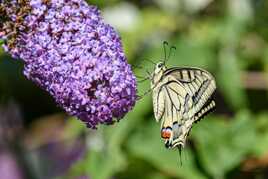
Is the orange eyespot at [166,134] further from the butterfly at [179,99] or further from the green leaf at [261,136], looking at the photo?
the green leaf at [261,136]

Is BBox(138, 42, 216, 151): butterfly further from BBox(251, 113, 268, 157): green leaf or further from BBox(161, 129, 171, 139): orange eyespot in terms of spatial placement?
BBox(251, 113, 268, 157): green leaf

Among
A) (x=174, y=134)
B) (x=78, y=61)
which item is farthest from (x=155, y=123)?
(x=78, y=61)

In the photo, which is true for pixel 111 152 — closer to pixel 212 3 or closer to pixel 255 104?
pixel 255 104

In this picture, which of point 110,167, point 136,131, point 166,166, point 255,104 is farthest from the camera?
point 255,104

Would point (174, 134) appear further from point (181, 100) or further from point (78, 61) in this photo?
point (78, 61)

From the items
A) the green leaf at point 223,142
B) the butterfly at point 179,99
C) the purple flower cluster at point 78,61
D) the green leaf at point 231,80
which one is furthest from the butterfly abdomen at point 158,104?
the green leaf at point 231,80

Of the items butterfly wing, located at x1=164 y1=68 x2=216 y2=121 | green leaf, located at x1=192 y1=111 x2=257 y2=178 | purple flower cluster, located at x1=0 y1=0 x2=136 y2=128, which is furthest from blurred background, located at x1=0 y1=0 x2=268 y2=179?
purple flower cluster, located at x1=0 y1=0 x2=136 y2=128

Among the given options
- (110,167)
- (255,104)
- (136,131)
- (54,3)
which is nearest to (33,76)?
(54,3)
